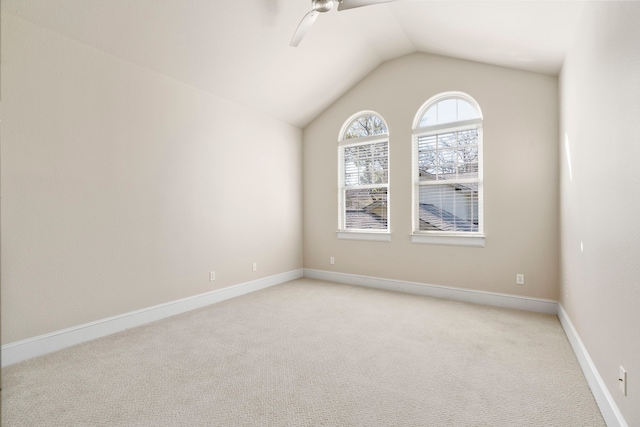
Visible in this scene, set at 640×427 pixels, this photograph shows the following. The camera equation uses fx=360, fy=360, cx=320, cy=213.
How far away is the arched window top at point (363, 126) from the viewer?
518cm

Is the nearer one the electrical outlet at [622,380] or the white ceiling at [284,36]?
the electrical outlet at [622,380]

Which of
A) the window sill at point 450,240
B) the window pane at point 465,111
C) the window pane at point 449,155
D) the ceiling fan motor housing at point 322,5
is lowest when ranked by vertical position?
the window sill at point 450,240

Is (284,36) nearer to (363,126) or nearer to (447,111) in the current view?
(363,126)

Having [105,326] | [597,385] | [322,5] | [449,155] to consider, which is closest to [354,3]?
[322,5]

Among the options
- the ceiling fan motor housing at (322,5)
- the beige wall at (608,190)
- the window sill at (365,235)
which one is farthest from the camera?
the window sill at (365,235)

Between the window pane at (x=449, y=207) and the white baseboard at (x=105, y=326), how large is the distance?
8.44 ft

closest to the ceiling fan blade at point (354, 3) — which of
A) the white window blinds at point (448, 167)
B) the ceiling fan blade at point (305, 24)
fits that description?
the ceiling fan blade at point (305, 24)

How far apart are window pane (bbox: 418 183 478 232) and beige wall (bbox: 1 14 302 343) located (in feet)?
7.68

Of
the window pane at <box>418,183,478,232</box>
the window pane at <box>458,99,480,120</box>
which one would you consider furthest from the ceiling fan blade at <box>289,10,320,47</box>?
the window pane at <box>418,183,478,232</box>

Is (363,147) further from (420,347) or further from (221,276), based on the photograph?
(420,347)

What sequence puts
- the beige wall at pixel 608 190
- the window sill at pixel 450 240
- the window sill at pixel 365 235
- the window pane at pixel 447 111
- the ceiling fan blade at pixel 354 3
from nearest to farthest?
the beige wall at pixel 608 190 < the ceiling fan blade at pixel 354 3 < the window sill at pixel 450 240 < the window pane at pixel 447 111 < the window sill at pixel 365 235

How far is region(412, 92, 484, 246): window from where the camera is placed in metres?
4.39

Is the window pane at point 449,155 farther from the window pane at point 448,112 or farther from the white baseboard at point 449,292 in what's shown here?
the white baseboard at point 449,292

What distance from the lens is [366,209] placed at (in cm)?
534
